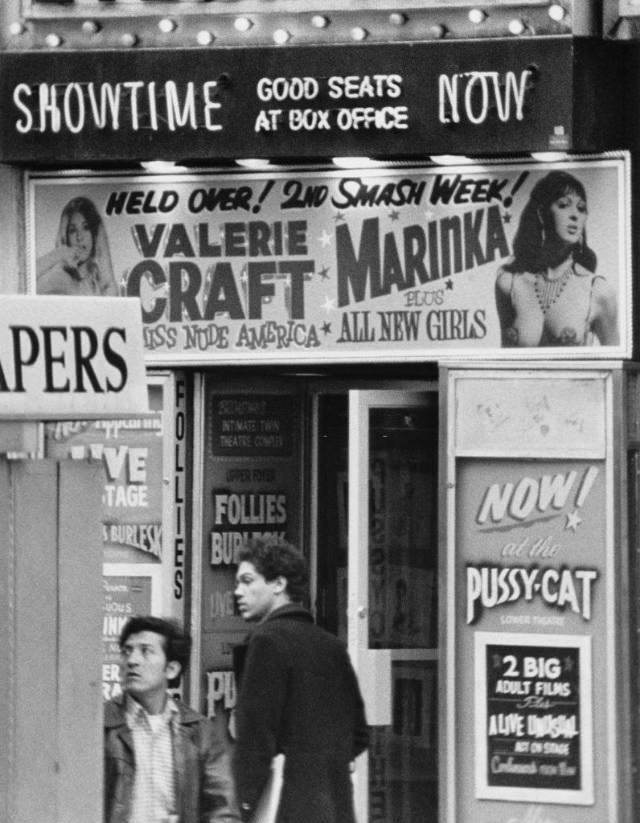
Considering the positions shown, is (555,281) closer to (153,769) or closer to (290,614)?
(290,614)

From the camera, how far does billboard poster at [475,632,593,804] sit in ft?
32.4

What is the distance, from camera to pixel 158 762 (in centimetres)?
613

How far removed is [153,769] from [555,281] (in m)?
4.44

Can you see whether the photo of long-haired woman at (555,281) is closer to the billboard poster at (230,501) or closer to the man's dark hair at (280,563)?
the billboard poster at (230,501)

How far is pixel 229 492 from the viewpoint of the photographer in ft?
35.4

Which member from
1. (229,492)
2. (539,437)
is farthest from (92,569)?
(229,492)

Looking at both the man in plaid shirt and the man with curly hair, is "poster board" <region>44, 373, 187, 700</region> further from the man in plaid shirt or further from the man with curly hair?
the man in plaid shirt

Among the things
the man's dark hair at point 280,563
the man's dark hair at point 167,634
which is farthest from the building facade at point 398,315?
the man's dark hair at point 167,634

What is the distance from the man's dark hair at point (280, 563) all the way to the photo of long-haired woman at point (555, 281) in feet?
8.58

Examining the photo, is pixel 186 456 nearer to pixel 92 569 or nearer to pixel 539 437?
pixel 539 437

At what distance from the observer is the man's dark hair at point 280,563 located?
763 centimetres

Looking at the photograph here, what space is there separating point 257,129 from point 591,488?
2.31 metres

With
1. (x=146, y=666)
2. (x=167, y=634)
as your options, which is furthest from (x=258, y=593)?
(x=146, y=666)

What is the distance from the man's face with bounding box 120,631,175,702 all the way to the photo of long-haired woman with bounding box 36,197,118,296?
428cm
